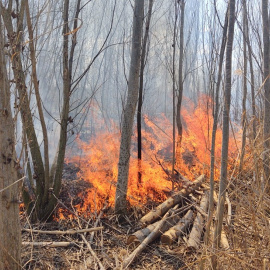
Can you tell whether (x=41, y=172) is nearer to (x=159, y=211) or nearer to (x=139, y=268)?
(x=159, y=211)

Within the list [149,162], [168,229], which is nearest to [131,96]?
[168,229]

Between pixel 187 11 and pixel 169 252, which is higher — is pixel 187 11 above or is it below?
above

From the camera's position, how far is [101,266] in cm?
262

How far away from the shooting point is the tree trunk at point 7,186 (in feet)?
5.68

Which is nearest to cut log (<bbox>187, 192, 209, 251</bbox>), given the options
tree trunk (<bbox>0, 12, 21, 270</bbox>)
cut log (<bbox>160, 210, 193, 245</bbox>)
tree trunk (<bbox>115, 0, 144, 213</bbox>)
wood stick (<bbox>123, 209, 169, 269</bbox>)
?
cut log (<bbox>160, 210, 193, 245</bbox>)

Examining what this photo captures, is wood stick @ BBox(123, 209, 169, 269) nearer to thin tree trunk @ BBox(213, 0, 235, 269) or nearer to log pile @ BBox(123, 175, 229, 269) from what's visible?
log pile @ BBox(123, 175, 229, 269)

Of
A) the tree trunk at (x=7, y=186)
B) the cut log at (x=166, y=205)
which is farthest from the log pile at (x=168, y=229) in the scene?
the tree trunk at (x=7, y=186)

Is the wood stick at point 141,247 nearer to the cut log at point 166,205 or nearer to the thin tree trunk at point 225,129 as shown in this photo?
the cut log at point 166,205

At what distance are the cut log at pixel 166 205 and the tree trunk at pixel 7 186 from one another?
1.64 metres

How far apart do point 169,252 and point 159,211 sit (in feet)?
3.06

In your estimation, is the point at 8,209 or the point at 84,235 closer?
the point at 8,209

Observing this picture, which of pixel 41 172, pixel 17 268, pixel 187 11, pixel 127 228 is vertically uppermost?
pixel 187 11

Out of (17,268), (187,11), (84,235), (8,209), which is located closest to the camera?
(8,209)

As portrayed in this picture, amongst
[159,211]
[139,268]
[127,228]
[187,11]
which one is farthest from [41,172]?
[187,11]
